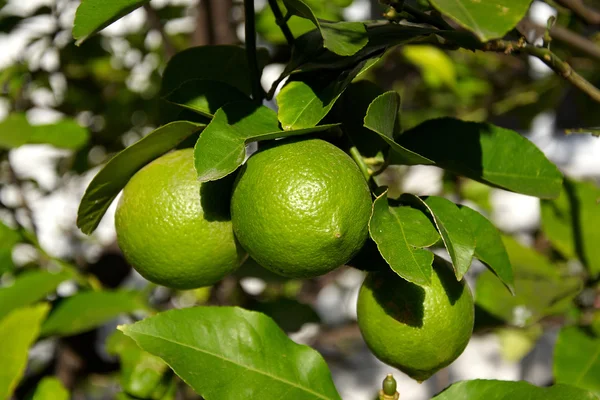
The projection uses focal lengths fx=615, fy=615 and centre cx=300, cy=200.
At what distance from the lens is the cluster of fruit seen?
58cm

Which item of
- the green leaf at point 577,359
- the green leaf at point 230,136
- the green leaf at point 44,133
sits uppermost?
the green leaf at point 230,136

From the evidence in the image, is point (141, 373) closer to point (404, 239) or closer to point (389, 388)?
point (389, 388)

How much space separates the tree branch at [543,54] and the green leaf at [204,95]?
262 millimetres

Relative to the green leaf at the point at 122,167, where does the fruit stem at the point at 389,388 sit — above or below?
below

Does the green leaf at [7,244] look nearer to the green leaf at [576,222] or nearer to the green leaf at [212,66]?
the green leaf at [212,66]

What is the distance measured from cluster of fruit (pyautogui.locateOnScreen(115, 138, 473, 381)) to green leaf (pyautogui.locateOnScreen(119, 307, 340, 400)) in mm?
50

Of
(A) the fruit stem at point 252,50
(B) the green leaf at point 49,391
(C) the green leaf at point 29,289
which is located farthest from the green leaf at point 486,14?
(B) the green leaf at point 49,391

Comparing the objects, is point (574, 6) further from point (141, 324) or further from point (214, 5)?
point (141, 324)

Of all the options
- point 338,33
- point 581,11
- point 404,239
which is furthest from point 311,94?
point 581,11

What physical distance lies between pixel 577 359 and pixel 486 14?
2.23ft

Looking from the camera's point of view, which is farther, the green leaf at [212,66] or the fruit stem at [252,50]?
the green leaf at [212,66]

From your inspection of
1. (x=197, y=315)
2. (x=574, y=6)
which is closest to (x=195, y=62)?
(x=197, y=315)

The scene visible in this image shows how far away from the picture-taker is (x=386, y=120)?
597 millimetres

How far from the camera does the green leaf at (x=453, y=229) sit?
57cm
